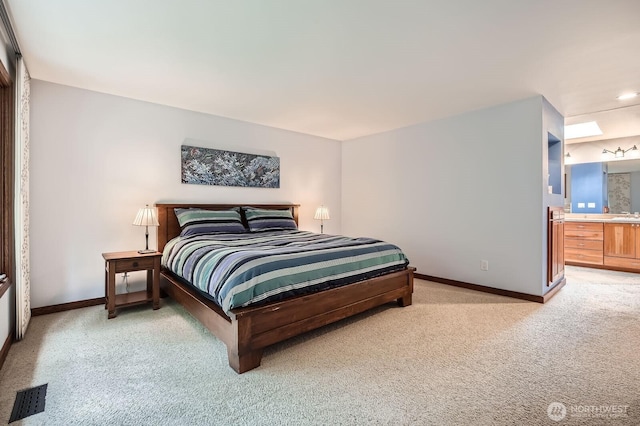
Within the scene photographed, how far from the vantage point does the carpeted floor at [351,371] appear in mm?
1594

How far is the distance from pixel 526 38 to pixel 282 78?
77.8 inches

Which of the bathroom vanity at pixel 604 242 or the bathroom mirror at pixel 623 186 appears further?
the bathroom mirror at pixel 623 186

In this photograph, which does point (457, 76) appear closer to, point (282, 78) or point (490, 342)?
point (282, 78)

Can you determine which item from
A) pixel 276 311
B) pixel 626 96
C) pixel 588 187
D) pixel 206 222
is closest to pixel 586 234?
pixel 588 187

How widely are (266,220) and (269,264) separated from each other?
75.3 inches

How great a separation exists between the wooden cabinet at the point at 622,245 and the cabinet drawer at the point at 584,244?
0.10m

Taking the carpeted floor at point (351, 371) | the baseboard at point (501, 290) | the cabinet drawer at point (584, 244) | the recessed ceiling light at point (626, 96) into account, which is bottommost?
the carpeted floor at point (351, 371)

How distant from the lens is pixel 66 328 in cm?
266

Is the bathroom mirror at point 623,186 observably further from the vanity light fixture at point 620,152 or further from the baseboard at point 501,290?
the baseboard at point 501,290

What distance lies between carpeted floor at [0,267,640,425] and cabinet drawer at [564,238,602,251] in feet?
8.32

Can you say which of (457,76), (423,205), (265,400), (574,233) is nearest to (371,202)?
(423,205)

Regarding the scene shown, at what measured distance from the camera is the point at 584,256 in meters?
5.20

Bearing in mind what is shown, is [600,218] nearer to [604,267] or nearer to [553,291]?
[604,267]

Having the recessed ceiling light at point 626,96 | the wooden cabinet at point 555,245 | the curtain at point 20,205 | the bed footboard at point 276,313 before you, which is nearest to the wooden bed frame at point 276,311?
the bed footboard at point 276,313
